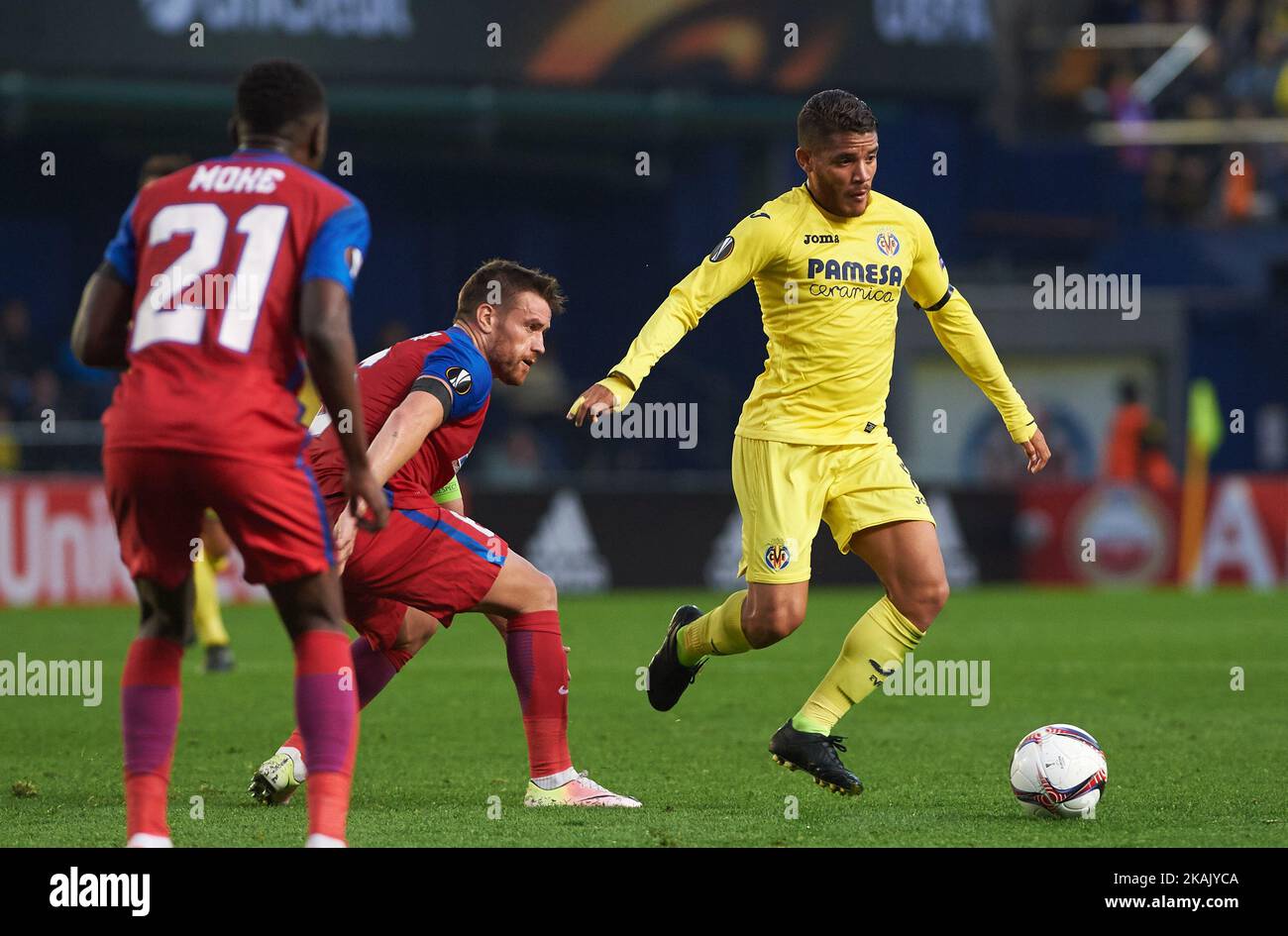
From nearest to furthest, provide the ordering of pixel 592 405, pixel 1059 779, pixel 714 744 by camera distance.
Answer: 1. pixel 592 405
2. pixel 1059 779
3. pixel 714 744

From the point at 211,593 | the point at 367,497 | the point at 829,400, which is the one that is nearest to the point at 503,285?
the point at 829,400

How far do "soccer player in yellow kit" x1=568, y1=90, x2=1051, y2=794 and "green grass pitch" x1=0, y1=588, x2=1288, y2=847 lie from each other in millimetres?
596

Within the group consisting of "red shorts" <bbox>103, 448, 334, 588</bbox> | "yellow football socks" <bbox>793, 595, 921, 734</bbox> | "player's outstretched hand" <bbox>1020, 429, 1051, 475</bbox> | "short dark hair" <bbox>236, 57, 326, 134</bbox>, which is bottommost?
"yellow football socks" <bbox>793, 595, 921, 734</bbox>

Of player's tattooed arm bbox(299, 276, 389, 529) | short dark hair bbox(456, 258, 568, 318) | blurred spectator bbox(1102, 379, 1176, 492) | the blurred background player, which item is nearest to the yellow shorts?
short dark hair bbox(456, 258, 568, 318)

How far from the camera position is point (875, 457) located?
22.7 ft

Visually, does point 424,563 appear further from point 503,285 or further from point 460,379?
point 503,285

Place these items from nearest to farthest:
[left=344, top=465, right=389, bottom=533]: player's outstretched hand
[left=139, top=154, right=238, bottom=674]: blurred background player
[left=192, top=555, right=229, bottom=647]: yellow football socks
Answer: [left=344, top=465, right=389, bottom=533]: player's outstretched hand → [left=139, top=154, right=238, bottom=674]: blurred background player → [left=192, top=555, right=229, bottom=647]: yellow football socks

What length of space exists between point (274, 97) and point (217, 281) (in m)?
0.50

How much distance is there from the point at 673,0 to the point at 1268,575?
8.34 metres

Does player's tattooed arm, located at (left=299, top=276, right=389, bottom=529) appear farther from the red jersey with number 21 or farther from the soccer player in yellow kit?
the soccer player in yellow kit

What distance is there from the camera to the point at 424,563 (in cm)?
629

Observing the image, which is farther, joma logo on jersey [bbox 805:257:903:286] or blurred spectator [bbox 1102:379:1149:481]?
blurred spectator [bbox 1102:379:1149:481]

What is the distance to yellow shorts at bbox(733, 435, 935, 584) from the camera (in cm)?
680
